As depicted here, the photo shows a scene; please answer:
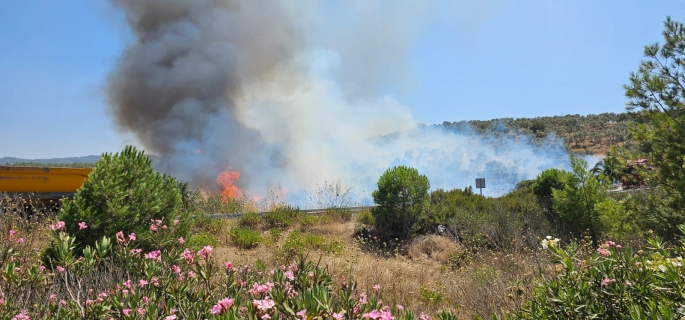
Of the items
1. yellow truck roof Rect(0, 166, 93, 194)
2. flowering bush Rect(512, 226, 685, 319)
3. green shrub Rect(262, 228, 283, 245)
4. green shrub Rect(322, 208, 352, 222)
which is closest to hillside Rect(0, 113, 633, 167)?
yellow truck roof Rect(0, 166, 93, 194)

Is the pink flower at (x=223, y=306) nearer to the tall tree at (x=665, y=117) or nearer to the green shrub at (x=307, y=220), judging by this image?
the tall tree at (x=665, y=117)

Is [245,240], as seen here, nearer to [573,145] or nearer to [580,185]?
[580,185]

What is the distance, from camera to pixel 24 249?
419 centimetres

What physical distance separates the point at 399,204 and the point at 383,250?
127 centimetres

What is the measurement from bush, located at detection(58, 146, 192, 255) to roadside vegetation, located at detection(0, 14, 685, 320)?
0.02 metres

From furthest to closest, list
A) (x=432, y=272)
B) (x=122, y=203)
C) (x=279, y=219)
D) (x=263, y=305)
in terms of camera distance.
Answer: (x=279, y=219)
(x=432, y=272)
(x=122, y=203)
(x=263, y=305)

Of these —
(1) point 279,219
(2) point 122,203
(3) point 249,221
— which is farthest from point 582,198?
(2) point 122,203

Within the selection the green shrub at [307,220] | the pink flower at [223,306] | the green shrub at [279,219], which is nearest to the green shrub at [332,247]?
the green shrub at [307,220]

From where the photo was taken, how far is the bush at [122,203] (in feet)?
13.2

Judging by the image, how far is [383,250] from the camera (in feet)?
25.6

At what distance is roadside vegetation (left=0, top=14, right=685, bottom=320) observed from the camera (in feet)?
6.24

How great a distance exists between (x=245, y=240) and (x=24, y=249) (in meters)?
3.53

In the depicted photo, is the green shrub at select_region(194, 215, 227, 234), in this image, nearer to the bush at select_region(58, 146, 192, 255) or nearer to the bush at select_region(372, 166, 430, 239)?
the bush at select_region(372, 166, 430, 239)

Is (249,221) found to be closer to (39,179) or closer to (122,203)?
(122,203)
